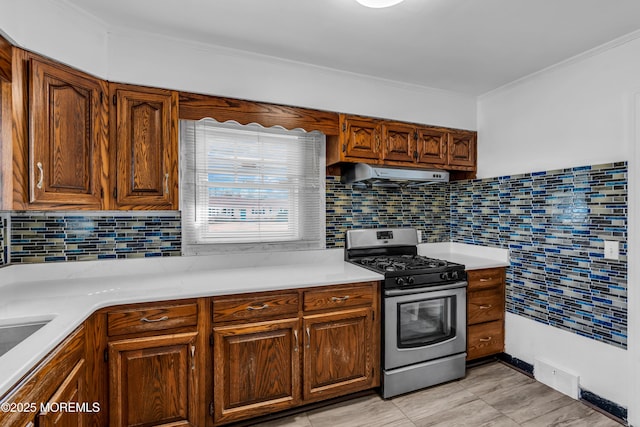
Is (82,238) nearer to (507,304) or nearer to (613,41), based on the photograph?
(507,304)

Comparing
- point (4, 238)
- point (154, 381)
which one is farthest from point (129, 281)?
point (4, 238)

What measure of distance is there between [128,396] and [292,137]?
201cm

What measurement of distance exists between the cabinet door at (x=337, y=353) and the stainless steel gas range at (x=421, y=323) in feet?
0.46

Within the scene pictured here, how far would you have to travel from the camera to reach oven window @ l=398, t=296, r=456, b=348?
235 centimetres

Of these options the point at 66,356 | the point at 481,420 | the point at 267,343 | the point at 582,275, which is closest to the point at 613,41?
the point at 582,275

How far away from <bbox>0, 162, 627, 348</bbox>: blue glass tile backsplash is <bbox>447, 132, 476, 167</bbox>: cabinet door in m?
0.25

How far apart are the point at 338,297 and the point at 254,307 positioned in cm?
55

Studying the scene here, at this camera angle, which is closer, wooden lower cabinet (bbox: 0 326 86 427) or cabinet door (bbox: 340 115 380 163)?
wooden lower cabinet (bbox: 0 326 86 427)

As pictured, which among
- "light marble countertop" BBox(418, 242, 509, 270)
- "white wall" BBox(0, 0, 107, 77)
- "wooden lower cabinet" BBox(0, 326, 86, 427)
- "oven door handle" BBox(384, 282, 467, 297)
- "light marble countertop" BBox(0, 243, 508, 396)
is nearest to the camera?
"wooden lower cabinet" BBox(0, 326, 86, 427)

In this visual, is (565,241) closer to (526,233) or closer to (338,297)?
(526,233)

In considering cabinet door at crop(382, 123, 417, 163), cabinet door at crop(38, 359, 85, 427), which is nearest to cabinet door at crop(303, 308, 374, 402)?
cabinet door at crop(38, 359, 85, 427)

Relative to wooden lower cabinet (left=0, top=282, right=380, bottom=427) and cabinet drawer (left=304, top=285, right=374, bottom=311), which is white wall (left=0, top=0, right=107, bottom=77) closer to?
wooden lower cabinet (left=0, top=282, right=380, bottom=427)

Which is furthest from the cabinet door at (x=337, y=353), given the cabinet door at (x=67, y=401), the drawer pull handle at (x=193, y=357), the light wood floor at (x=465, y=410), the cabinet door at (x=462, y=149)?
the cabinet door at (x=462, y=149)

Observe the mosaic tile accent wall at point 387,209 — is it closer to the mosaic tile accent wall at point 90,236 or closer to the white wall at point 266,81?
the white wall at point 266,81
